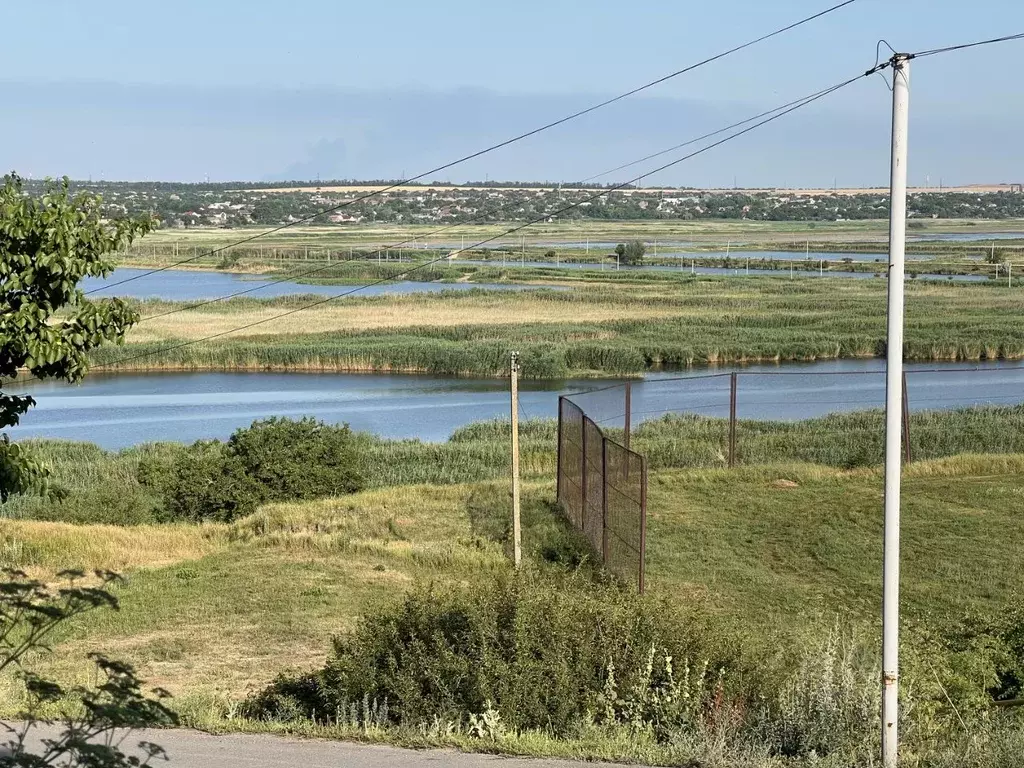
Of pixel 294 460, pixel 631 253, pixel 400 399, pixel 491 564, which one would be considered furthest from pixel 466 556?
pixel 631 253

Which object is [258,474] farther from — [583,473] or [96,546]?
[583,473]

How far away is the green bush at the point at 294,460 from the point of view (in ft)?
76.7

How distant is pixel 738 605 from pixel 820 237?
152 meters

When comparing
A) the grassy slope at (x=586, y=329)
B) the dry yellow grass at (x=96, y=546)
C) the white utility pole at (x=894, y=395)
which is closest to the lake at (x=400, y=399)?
the grassy slope at (x=586, y=329)

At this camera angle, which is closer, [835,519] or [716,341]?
[835,519]

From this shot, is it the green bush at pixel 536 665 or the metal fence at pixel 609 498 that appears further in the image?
the metal fence at pixel 609 498

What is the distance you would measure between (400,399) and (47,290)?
38.7 metres

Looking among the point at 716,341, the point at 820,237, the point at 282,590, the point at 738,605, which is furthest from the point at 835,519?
the point at 820,237

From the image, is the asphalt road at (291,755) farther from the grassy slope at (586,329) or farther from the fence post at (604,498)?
the grassy slope at (586,329)

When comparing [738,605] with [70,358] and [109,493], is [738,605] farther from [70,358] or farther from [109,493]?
[109,493]

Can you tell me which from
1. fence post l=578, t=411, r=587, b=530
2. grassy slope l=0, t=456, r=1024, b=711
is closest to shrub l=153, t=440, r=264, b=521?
grassy slope l=0, t=456, r=1024, b=711

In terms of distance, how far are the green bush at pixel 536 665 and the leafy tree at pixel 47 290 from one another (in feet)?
9.83

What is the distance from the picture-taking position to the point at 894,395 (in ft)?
24.1

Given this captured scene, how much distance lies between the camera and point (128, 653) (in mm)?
13297
